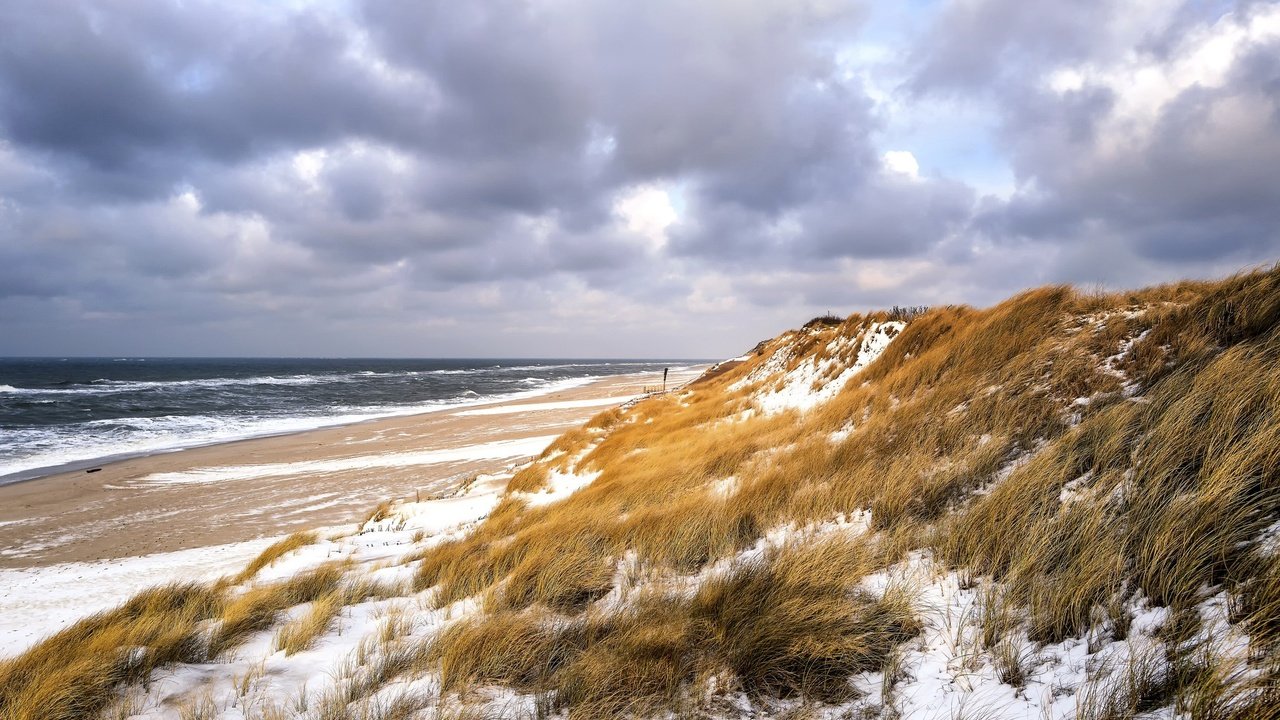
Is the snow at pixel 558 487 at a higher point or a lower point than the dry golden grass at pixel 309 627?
lower

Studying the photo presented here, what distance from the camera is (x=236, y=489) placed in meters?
16.1

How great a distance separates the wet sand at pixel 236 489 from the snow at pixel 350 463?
45 millimetres

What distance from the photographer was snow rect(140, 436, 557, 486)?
58.0 ft

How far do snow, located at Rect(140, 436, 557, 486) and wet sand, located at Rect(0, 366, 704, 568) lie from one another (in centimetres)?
5

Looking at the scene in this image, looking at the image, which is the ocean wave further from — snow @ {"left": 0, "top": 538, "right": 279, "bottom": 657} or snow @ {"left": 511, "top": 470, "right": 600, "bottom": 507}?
snow @ {"left": 511, "top": 470, "right": 600, "bottom": 507}

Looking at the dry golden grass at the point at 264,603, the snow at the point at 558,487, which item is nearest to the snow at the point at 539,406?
the snow at the point at 558,487

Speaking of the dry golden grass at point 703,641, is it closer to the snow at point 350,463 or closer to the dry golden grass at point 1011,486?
the dry golden grass at point 1011,486

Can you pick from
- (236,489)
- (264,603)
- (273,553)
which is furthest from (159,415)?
(264,603)

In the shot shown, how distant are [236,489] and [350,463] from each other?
3.79 metres

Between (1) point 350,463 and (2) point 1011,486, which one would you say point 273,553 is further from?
(1) point 350,463

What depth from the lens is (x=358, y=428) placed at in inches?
1128

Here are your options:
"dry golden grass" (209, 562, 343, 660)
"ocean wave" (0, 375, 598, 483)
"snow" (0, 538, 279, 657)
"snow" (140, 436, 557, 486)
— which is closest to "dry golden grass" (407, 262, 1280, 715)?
"dry golden grass" (209, 562, 343, 660)

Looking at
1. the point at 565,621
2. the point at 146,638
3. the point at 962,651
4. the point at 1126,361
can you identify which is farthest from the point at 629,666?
the point at 1126,361

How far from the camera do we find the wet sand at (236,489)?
475 inches
